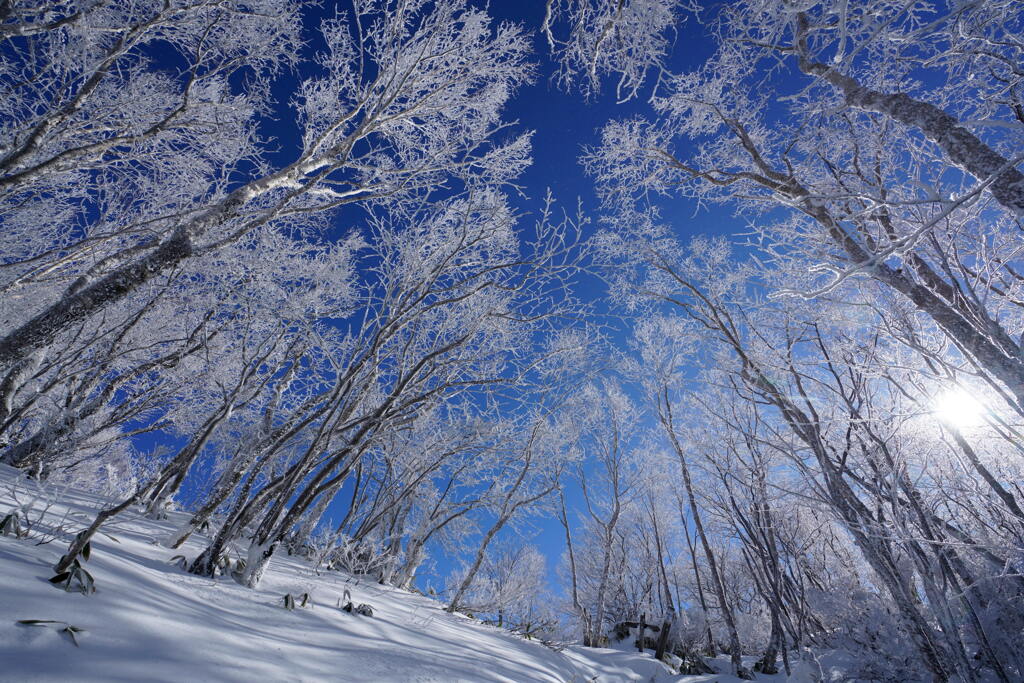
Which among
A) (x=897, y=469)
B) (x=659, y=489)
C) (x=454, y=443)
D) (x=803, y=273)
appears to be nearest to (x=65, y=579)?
(x=454, y=443)

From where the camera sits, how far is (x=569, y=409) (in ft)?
30.9

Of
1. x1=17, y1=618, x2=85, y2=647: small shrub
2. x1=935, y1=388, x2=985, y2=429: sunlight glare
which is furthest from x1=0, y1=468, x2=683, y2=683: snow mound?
x1=935, y1=388, x2=985, y2=429: sunlight glare

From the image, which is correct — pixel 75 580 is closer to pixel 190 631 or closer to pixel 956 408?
pixel 190 631

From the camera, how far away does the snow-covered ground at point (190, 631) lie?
55.2 inches

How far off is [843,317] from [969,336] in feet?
8.27

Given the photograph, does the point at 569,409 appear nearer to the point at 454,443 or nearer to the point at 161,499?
the point at 454,443

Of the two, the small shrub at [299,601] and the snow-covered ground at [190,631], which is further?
the small shrub at [299,601]

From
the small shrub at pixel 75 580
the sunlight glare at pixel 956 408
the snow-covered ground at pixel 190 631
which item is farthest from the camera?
the sunlight glare at pixel 956 408

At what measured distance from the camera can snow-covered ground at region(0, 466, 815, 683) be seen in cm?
140

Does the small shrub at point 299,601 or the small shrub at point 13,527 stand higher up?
the small shrub at point 13,527

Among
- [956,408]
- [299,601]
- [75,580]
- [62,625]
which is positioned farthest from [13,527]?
[956,408]

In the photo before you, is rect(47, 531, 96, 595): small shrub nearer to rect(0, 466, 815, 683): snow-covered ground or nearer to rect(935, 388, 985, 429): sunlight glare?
rect(0, 466, 815, 683): snow-covered ground

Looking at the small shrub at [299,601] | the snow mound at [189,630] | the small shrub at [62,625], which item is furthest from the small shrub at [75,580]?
the small shrub at [299,601]

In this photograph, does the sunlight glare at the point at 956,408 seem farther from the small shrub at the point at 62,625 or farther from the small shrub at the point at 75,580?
the small shrub at the point at 75,580
